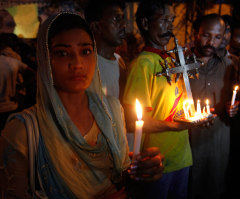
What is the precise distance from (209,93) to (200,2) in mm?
5198

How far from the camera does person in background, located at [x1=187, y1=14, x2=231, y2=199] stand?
2.91m

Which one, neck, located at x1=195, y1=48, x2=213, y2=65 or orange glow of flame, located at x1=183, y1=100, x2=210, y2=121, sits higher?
neck, located at x1=195, y1=48, x2=213, y2=65

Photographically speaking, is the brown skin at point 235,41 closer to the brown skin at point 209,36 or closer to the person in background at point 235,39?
the person in background at point 235,39

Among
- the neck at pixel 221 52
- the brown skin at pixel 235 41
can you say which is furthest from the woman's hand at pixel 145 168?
the brown skin at pixel 235 41

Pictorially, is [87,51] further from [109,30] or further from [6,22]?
[6,22]

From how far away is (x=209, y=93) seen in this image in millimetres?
3006

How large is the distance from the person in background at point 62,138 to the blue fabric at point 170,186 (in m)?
0.96

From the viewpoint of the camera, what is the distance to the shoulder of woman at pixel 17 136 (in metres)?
1.18

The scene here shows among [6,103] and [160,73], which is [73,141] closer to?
[160,73]

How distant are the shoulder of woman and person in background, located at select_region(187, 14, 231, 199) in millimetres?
2446

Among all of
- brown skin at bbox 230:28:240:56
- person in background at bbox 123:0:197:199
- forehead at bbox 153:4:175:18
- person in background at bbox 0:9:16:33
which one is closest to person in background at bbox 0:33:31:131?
person in background at bbox 0:9:16:33

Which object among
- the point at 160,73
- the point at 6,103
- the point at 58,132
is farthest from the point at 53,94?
the point at 6,103

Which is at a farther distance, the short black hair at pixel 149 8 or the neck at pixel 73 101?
the short black hair at pixel 149 8

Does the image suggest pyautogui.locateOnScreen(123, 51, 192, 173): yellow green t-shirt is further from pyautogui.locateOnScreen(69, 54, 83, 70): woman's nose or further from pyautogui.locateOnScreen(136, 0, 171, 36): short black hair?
pyautogui.locateOnScreen(69, 54, 83, 70): woman's nose
